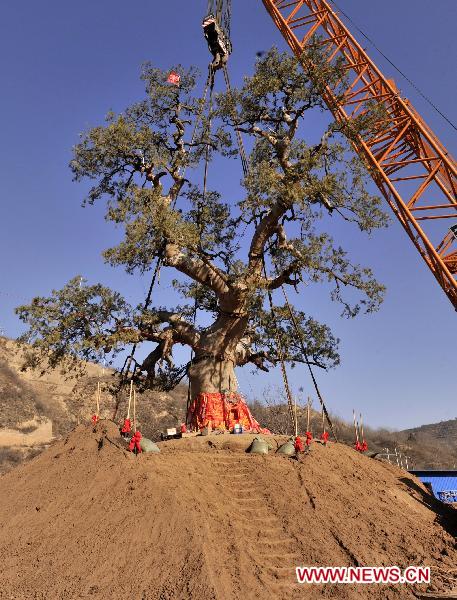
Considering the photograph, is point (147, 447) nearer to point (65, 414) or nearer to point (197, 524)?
point (197, 524)

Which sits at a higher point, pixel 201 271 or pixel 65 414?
pixel 65 414

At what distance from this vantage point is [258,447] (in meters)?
11.9

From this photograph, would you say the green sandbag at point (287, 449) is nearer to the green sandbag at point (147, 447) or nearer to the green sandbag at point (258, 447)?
the green sandbag at point (258, 447)

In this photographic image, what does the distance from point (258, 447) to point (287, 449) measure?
79cm

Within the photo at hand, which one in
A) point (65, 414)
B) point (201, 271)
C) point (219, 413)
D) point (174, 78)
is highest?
point (174, 78)

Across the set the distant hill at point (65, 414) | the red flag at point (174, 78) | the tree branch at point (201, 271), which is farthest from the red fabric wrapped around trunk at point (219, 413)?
the distant hill at point (65, 414)

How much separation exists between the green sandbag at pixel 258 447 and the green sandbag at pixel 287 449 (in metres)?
0.34

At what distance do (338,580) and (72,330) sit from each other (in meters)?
10.3

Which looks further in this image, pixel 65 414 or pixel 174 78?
pixel 65 414

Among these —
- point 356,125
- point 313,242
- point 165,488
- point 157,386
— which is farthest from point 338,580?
point 356,125

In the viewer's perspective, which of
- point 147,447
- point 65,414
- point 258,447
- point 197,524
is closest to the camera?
point 197,524

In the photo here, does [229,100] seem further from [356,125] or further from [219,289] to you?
[219,289]

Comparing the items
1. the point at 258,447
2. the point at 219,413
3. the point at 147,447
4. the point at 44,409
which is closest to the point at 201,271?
the point at 219,413

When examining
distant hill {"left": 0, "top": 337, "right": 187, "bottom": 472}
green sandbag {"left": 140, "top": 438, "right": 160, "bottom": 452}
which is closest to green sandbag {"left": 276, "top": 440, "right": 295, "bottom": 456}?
green sandbag {"left": 140, "top": 438, "right": 160, "bottom": 452}
